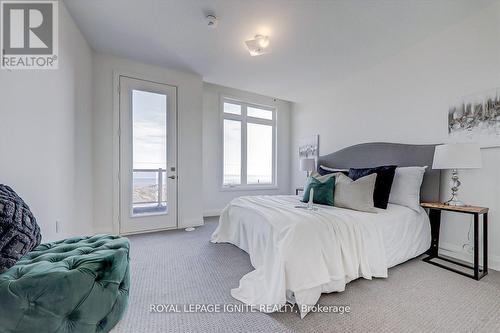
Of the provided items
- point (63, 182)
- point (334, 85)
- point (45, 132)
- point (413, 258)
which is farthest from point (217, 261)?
point (334, 85)

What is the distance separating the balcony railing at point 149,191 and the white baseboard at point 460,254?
3816 mm

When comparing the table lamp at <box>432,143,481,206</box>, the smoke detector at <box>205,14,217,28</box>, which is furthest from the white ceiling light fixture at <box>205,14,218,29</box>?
the table lamp at <box>432,143,481,206</box>

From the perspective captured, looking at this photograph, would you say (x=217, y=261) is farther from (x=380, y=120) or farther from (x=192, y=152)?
(x=380, y=120)

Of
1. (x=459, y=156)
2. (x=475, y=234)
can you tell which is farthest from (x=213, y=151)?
(x=475, y=234)

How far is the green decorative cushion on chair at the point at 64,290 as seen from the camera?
0.96 metres

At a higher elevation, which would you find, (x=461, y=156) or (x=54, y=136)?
(x=54, y=136)

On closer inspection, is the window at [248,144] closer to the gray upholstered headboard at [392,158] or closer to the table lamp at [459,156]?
the gray upholstered headboard at [392,158]

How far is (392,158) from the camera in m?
3.03

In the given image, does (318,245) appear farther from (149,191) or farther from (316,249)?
(149,191)

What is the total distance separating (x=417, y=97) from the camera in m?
2.90

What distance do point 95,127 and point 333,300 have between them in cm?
356

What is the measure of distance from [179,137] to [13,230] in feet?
8.79

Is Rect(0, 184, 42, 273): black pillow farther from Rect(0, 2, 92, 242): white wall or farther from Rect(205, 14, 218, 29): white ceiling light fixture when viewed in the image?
Rect(205, 14, 218, 29): white ceiling light fixture

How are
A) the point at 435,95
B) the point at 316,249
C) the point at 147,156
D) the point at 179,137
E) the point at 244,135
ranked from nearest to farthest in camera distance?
the point at 316,249 → the point at 435,95 → the point at 147,156 → the point at 179,137 → the point at 244,135
